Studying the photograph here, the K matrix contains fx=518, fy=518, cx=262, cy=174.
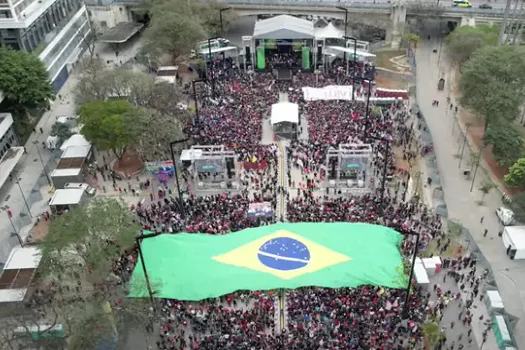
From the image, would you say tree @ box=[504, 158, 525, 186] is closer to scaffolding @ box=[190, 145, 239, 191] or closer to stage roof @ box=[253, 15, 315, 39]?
scaffolding @ box=[190, 145, 239, 191]

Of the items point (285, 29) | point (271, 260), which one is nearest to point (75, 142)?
point (271, 260)

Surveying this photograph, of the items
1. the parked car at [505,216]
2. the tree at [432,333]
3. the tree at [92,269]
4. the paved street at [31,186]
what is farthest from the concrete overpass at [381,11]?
the tree at [92,269]

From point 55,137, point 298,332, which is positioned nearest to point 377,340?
point 298,332

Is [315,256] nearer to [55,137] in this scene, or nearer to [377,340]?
[377,340]

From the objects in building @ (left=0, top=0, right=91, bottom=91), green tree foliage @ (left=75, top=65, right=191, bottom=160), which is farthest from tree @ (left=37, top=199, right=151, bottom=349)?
building @ (left=0, top=0, right=91, bottom=91)

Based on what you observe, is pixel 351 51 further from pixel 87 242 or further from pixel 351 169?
pixel 87 242
